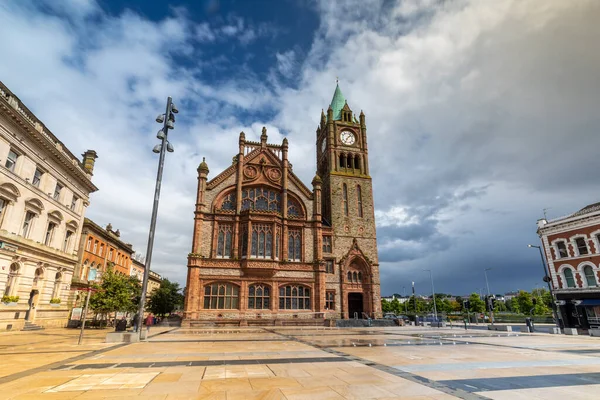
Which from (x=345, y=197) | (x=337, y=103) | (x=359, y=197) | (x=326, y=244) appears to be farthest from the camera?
(x=337, y=103)

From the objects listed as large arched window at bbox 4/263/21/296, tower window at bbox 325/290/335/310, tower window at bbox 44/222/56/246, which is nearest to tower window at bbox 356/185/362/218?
tower window at bbox 325/290/335/310

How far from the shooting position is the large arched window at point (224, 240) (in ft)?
126

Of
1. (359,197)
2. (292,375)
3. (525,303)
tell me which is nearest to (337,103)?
(359,197)

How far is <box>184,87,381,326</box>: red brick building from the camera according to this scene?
36.9 meters

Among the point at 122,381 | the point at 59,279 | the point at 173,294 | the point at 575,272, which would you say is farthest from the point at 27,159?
the point at 575,272

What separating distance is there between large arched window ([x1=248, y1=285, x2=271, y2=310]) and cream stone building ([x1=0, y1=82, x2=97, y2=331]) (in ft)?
60.4

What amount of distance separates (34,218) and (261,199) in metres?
23.3

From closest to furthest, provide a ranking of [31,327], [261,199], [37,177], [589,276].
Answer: [31,327] < [37,177] < [589,276] < [261,199]

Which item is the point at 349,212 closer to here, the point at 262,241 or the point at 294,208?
the point at 294,208

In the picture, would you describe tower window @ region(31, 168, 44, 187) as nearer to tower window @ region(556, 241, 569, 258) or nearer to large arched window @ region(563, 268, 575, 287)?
tower window @ region(556, 241, 569, 258)

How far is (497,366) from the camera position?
10984 millimetres

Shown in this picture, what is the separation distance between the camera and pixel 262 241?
129ft

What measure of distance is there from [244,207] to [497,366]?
3364 cm

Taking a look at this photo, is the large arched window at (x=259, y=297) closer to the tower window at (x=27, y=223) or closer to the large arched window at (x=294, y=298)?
the large arched window at (x=294, y=298)
